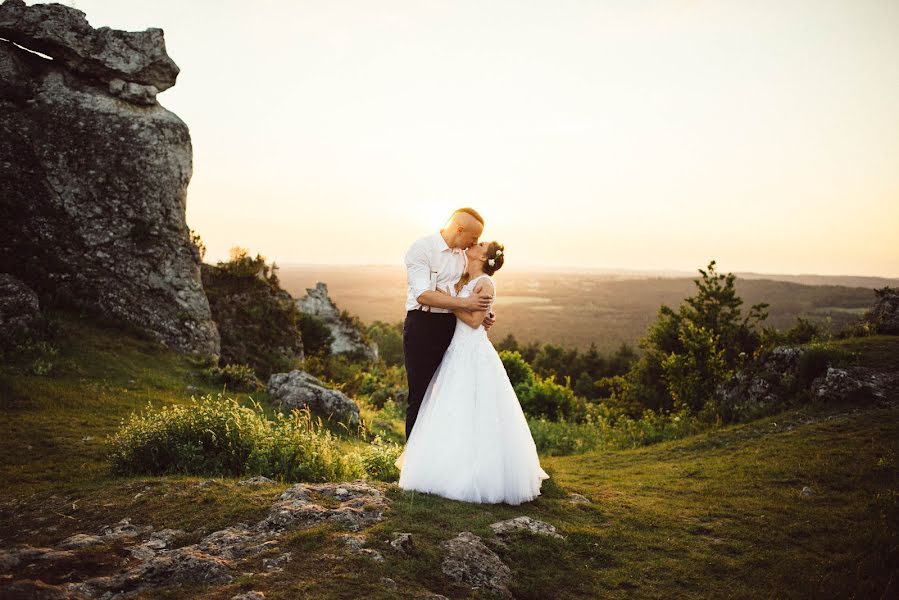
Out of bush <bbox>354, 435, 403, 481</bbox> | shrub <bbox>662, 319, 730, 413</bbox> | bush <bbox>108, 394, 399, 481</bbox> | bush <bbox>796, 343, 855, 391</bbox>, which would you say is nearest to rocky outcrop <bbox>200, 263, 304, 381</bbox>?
bush <bbox>108, 394, 399, 481</bbox>

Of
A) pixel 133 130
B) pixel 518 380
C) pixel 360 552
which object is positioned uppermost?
pixel 133 130

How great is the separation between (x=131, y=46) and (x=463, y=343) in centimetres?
1561

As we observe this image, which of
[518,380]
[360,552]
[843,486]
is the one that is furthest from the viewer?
[518,380]

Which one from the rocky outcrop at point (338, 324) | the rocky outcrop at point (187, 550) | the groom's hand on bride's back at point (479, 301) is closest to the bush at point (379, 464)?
the rocky outcrop at point (187, 550)

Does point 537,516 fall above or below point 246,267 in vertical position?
below

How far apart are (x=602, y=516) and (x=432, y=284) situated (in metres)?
3.74

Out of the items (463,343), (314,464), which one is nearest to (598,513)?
(463,343)

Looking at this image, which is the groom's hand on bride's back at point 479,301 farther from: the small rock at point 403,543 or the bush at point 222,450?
the small rock at point 403,543

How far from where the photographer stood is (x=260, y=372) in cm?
1800

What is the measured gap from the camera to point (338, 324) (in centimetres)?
3341

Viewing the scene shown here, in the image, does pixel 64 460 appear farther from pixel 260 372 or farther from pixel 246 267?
pixel 246 267

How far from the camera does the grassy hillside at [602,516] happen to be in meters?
4.05

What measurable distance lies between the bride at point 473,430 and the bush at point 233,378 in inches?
327

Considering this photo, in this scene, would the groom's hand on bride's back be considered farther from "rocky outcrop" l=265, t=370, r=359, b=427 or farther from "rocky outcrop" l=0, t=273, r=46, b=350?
"rocky outcrop" l=0, t=273, r=46, b=350
